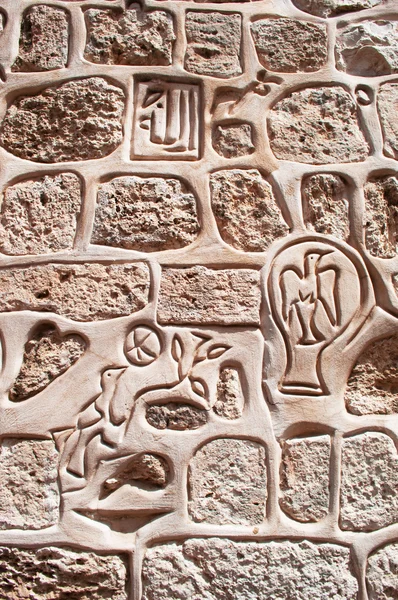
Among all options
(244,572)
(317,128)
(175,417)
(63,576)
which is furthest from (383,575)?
(317,128)

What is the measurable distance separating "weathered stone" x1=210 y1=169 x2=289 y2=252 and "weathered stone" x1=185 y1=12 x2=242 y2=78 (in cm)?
32

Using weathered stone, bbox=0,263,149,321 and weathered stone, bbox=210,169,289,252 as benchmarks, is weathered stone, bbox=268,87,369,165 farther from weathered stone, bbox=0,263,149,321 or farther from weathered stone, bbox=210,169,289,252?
weathered stone, bbox=0,263,149,321

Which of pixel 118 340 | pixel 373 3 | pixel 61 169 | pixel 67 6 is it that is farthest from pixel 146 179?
pixel 373 3

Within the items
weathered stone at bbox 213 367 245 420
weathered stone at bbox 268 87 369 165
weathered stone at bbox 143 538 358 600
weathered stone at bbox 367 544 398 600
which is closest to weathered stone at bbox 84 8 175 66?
weathered stone at bbox 268 87 369 165

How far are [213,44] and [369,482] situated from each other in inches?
50.9

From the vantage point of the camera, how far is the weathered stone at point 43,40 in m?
1.98

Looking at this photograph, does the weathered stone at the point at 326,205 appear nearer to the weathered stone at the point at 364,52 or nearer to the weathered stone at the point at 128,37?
the weathered stone at the point at 364,52

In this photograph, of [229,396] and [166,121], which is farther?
[166,121]

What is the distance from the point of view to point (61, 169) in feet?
6.23

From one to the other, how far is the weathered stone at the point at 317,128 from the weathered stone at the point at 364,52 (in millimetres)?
105

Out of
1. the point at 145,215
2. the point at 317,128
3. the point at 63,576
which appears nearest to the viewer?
the point at 63,576

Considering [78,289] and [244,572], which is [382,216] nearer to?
[78,289]

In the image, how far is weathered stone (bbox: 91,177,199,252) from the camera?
1.84m

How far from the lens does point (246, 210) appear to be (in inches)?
74.3
